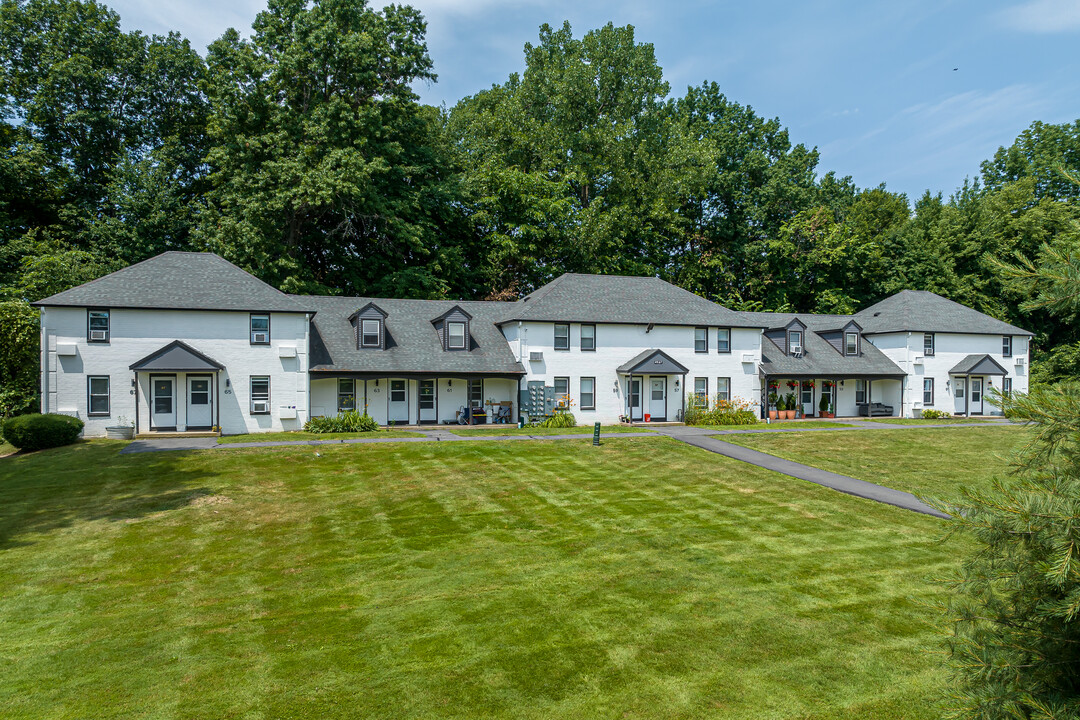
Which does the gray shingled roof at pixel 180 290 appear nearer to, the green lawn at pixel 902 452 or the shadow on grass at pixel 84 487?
the shadow on grass at pixel 84 487

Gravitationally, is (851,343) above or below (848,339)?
below

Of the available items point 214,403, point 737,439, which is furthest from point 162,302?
point 737,439

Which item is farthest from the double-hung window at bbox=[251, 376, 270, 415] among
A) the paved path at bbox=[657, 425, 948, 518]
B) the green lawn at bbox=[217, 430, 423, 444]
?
the paved path at bbox=[657, 425, 948, 518]

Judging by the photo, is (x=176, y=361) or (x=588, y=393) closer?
(x=176, y=361)

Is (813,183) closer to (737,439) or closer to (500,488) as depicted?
(737,439)

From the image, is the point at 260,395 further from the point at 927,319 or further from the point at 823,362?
the point at 927,319

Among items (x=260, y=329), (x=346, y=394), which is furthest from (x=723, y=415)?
(x=260, y=329)
